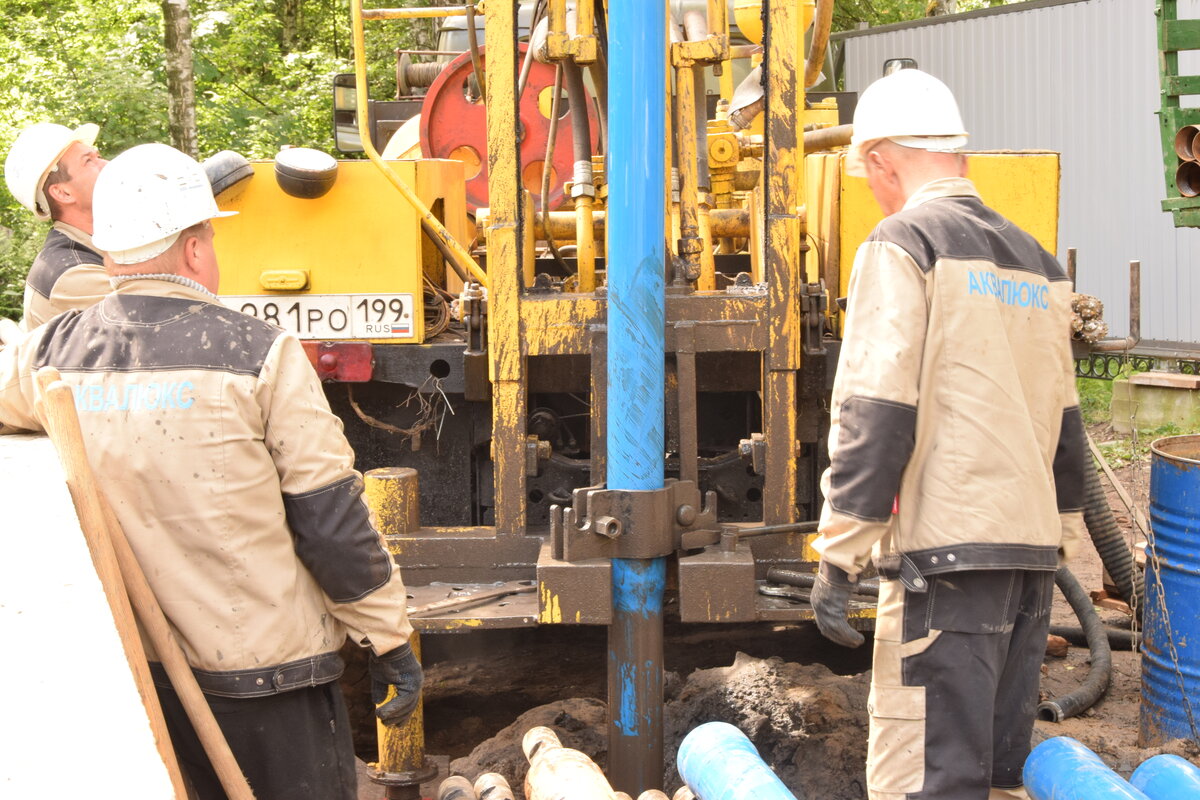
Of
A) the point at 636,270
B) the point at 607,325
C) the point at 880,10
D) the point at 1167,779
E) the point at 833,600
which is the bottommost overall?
the point at 1167,779

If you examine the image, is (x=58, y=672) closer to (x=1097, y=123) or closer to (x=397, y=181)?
(x=397, y=181)

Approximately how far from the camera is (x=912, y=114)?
9.46 feet

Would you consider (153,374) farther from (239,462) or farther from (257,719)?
(257,719)

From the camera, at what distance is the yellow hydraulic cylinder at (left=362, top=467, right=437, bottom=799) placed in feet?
12.7

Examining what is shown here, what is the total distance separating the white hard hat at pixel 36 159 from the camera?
150 inches

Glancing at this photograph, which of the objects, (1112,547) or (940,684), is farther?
(1112,547)

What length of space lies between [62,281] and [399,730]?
1.59 meters

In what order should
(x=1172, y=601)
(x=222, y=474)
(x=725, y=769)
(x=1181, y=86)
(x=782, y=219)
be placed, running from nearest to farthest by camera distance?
1. (x=222, y=474)
2. (x=725, y=769)
3. (x=782, y=219)
4. (x=1172, y=601)
5. (x=1181, y=86)

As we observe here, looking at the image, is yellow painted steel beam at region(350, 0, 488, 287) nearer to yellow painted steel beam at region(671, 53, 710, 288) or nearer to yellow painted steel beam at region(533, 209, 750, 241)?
yellow painted steel beam at region(533, 209, 750, 241)

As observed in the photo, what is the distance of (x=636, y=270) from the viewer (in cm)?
341

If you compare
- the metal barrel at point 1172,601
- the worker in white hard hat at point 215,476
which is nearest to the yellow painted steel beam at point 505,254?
the worker in white hard hat at point 215,476

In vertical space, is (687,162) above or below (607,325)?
above

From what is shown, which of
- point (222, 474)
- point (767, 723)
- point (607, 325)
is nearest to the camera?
point (222, 474)

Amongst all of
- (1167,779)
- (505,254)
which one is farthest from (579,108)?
(1167,779)
